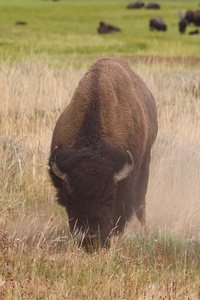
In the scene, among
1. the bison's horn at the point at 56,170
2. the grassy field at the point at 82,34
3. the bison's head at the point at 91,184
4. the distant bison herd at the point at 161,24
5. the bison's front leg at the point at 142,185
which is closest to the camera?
the bison's head at the point at 91,184

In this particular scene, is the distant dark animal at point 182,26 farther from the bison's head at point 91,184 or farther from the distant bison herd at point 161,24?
the bison's head at point 91,184

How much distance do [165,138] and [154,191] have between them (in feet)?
4.46

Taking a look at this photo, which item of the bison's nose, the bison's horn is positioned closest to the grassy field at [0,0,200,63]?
the bison's horn

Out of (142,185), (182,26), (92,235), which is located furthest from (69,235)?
(182,26)

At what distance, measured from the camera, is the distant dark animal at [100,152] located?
13.9ft

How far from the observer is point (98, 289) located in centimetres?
341

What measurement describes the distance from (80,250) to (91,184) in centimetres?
53

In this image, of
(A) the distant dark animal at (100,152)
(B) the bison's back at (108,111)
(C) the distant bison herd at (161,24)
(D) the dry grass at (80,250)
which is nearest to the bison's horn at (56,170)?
(A) the distant dark animal at (100,152)

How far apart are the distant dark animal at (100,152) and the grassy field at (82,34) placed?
42.9 feet

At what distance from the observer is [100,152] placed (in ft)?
14.3

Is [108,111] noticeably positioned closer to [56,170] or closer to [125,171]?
[125,171]

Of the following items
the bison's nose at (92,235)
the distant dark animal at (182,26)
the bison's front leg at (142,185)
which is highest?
the bison's nose at (92,235)

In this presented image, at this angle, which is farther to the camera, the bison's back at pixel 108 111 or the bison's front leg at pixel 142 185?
the bison's front leg at pixel 142 185

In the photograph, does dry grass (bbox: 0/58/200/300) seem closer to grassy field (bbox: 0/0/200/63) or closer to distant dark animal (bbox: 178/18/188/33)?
grassy field (bbox: 0/0/200/63)
